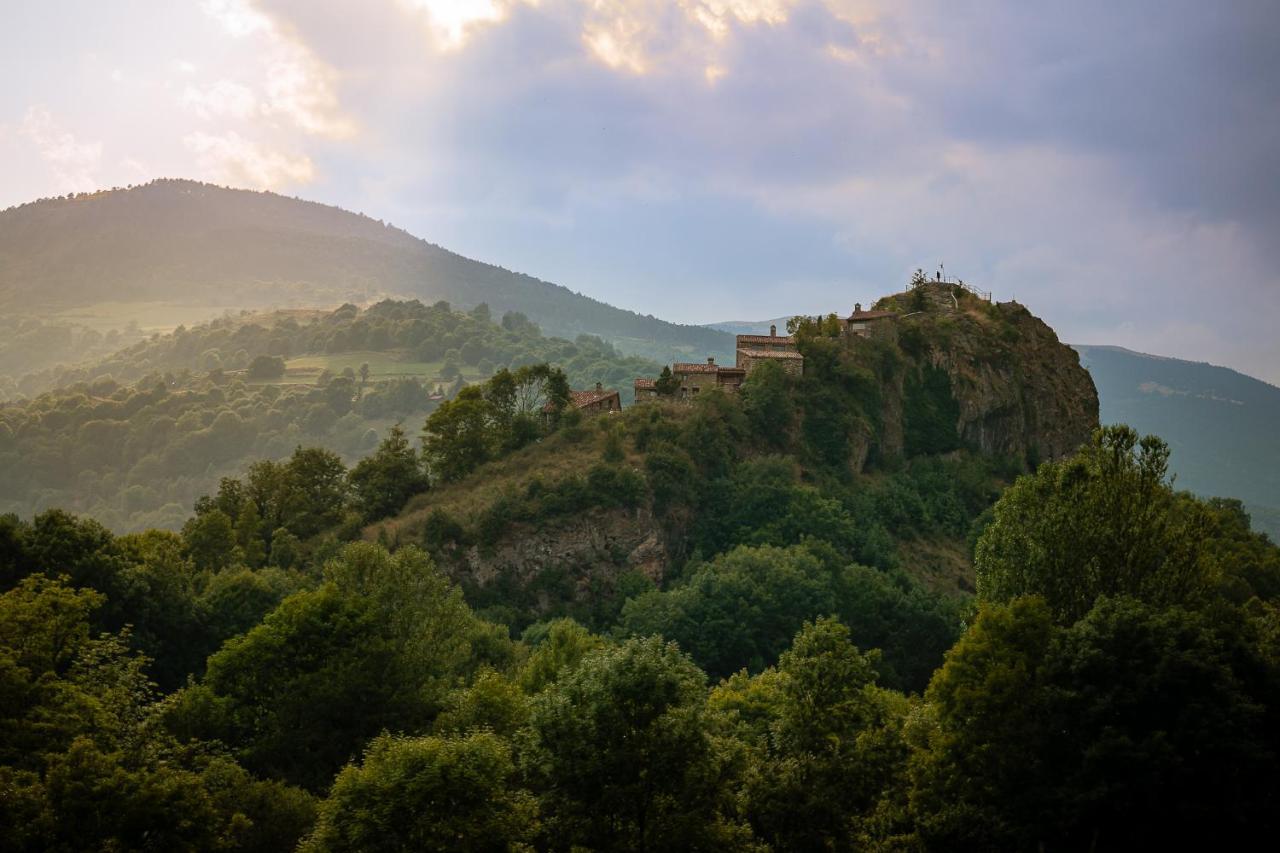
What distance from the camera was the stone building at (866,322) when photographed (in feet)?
266

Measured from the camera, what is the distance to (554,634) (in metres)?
39.3

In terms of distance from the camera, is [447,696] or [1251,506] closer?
[447,696]

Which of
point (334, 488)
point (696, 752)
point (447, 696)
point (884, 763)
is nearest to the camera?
point (696, 752)

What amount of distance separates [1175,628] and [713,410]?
45.2 metres

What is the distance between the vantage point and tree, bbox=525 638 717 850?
76.4 feet

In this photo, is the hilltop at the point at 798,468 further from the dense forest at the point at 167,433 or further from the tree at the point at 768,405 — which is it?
the dense forest at the point at 167,433

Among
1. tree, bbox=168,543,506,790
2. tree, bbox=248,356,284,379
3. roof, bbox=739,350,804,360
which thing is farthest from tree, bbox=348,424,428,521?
tree, bbox=248,356,284,379

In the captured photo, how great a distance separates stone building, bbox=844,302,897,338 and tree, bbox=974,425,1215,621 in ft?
154

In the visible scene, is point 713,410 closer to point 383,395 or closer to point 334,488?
point 334,488

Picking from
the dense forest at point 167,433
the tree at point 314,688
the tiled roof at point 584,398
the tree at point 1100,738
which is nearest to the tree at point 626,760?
the tree at point 1100,738

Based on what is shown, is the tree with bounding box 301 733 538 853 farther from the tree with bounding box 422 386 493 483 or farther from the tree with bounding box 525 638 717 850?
the tree with bounding box 422 386 493 483

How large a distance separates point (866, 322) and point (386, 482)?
43.0 m

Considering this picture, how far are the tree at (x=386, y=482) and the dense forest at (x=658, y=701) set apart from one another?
6974 millimetres

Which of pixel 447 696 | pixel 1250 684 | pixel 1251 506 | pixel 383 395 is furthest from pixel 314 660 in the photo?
pixel 1251 506
